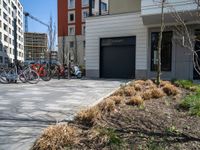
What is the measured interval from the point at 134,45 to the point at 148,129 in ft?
42.8

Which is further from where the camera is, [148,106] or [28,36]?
[28,36]

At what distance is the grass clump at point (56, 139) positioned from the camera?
12.7ft

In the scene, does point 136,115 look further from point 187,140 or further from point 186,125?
point 187,140

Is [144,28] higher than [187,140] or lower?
higher

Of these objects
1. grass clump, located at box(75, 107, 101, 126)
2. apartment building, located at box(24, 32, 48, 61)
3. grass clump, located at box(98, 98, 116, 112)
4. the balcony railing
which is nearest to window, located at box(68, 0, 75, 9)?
apartment building, located at box(24, 32, 48, 61)

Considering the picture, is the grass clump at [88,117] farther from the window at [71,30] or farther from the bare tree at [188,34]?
the window at [71,30]

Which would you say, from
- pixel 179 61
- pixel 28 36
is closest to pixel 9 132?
pixel 179 61

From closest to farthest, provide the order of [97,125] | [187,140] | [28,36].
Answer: [187,140], [97,125], [28,36]

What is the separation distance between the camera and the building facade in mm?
15727

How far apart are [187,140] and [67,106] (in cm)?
373

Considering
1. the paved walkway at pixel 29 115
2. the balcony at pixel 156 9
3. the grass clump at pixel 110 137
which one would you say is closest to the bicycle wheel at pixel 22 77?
the paved walkway at pixel 29 115

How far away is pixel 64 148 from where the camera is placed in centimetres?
391

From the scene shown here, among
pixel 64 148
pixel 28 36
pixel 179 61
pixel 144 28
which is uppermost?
pixel 28 36

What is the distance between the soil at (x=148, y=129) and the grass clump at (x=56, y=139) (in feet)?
0.50
